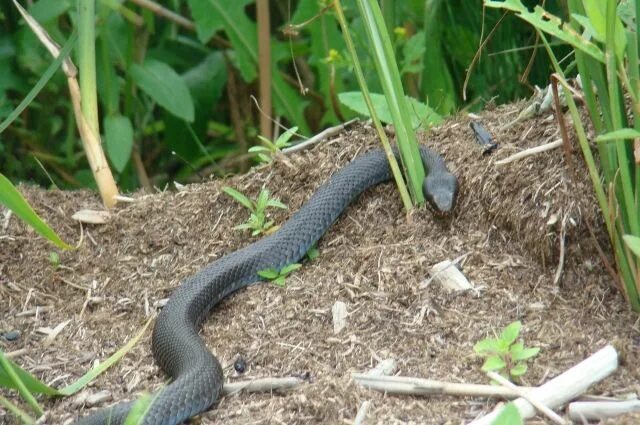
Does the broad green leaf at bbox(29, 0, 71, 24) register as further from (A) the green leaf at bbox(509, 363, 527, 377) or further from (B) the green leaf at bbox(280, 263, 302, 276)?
(A) the green leaf at bbox(509, 363, 527, 377)

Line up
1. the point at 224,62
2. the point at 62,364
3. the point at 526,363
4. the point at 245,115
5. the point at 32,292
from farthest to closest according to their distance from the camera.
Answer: the point at 245,115
the point at 224,62
the point at 32,292
the point at 62,364
the point at 526,363

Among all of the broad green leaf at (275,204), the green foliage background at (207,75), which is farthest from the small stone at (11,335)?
the green foliage background at (207,75)

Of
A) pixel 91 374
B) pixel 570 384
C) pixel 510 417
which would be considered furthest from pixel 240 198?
pixel 510 417

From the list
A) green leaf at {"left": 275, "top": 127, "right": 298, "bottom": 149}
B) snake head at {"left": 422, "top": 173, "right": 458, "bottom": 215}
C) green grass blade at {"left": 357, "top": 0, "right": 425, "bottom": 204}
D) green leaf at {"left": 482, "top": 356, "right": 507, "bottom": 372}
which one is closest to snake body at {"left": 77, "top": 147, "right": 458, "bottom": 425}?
snake head at {"left": 422, "top": 173, "right": 458, "bottom": 215}

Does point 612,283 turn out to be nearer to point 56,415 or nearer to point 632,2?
point 632,2

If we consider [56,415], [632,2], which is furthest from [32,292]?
[632,2]

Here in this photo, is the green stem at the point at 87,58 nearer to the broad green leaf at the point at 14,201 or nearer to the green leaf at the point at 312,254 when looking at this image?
the green leaf at the point at 312,254

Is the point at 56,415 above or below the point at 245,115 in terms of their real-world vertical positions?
above
